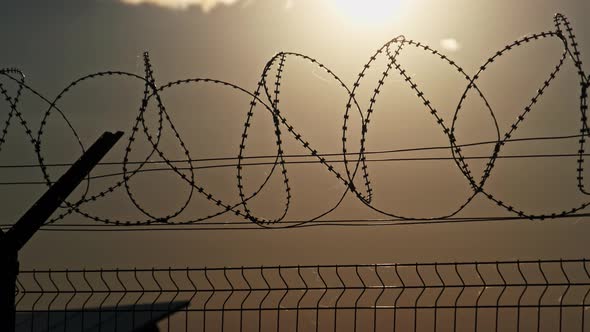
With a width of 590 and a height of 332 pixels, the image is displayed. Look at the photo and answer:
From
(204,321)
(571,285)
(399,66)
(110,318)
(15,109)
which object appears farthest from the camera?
(110,318)

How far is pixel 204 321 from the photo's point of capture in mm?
10617

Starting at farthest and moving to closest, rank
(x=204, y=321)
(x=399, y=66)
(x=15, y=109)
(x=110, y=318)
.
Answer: (x=110, y=318) → (x=15, y=109) → (x=399, y=66) → (x=204, y=321)

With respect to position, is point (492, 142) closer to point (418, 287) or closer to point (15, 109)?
point (418, 287)

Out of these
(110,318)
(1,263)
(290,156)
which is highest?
(290,156)

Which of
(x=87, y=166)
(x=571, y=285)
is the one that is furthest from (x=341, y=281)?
(x=87, y=166)

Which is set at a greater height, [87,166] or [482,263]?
[87,166]

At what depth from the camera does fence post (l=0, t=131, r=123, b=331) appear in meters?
10.7

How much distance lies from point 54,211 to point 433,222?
159 inches

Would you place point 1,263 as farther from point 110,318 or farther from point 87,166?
point 110,318

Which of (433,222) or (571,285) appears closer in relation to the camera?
(571,285)

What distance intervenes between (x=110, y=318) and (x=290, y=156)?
9.55 meters

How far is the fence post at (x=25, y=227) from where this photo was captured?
1070cm

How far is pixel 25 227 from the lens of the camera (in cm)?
1081

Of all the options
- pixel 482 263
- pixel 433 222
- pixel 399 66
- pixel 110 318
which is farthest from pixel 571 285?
pixel 110 318
